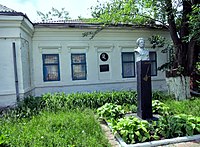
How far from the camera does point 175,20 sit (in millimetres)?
11203

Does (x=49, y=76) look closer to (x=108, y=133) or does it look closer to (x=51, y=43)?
(x=51, y=43)

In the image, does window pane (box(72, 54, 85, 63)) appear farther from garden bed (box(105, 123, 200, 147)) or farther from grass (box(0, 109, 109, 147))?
garden bed (box(105, 123, 200, 147))

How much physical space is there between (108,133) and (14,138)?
90.3 inches

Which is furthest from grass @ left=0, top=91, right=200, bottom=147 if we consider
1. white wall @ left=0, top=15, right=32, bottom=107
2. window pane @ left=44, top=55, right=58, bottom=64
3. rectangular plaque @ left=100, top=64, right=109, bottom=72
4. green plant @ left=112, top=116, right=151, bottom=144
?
rectangular plaque @ left=100, top=64, right=109, bottom=72

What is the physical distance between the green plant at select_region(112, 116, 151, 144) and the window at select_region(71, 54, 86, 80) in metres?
7.35

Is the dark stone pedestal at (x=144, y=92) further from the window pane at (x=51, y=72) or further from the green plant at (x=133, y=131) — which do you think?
the window pane at (x=51, y=72)

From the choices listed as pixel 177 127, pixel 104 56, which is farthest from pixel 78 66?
pixel 177 127

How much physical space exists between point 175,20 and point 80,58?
216 inches

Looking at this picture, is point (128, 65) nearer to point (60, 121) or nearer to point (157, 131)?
point (60, 121)

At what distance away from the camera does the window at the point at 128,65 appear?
13.2 meters

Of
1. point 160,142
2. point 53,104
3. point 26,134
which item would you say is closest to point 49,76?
point 53,104

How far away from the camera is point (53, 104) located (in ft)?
27.4

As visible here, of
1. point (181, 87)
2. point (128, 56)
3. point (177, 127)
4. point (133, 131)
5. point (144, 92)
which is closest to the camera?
point (133, 131)

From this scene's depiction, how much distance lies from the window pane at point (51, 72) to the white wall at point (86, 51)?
23cm
